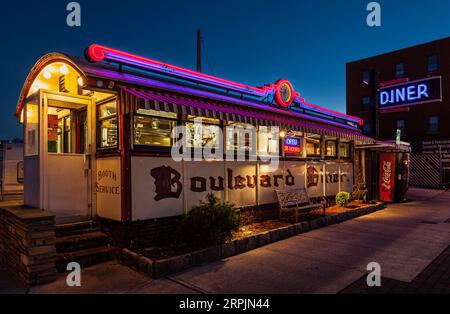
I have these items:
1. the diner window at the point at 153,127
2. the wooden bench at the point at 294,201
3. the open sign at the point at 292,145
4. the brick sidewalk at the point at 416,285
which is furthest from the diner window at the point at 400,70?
the diner window at the point at 153,127

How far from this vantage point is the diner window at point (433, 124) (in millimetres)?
29938

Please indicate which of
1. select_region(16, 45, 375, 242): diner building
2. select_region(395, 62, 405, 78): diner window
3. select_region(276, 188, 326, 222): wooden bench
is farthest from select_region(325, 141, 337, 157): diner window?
select_region(395, 62, 405, 78): diner window

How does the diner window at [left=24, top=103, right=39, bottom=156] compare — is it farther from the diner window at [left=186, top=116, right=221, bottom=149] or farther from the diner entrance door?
the diner window at [left=186, top=116, right=221, bottom=149]

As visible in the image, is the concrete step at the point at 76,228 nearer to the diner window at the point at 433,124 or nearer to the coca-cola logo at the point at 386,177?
the coca-cola logo at the point at 386,177

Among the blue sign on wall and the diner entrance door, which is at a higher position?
the blue sign on wall

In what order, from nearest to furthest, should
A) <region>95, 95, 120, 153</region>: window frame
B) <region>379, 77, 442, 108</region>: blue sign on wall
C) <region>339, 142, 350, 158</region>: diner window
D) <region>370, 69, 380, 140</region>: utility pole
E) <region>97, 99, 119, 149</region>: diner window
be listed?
<region>95, 95, 120, 153</region>: window frame, <region>97, 99, 119, 149</region>: diner window, <region>339, 142, 350, 158</region>: diner window, <region>379, 77, 442, 108</region>: blue sign on wall, <region>370, 69, 380, 140</region>: utility pole

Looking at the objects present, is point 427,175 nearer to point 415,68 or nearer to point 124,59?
point 415,68

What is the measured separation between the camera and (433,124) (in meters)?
30.2

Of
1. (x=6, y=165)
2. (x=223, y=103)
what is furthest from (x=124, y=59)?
(x=6, y=165)

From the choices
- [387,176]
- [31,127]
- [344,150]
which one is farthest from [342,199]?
[31,127]

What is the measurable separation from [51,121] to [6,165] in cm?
718

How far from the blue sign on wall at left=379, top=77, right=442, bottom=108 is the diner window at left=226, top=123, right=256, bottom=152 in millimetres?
9309

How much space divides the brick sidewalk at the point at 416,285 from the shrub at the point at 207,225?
257 cm

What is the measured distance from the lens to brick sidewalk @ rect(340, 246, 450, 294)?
4551 millimetres
